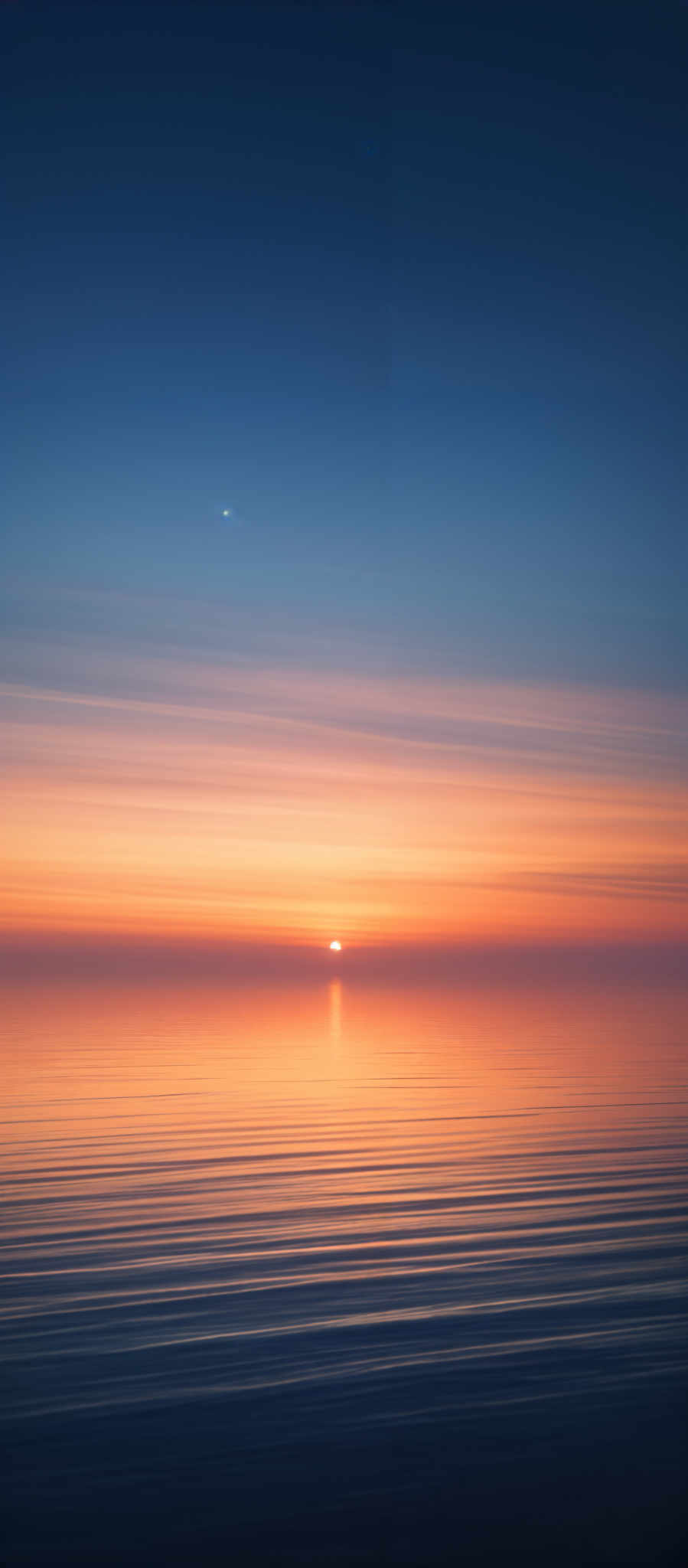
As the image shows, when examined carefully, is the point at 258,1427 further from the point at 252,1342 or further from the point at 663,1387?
the point at 663,1387

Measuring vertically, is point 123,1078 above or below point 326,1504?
above

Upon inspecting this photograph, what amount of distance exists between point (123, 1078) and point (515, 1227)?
18725 millimetres

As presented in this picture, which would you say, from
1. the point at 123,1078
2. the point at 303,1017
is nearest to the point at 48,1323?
the point at 123,1078

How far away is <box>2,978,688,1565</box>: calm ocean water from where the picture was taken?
6137 millimetres

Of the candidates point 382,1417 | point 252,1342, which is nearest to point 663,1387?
point 382,1417

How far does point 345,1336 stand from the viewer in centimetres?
908

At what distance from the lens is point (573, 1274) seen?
10.8m

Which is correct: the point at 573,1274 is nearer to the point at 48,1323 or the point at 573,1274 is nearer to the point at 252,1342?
the point at 252,1342

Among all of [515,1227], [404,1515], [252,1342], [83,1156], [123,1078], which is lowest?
[404,1515]

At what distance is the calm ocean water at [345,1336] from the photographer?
242 inches

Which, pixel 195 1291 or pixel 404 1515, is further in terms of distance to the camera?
pixel 195 1291

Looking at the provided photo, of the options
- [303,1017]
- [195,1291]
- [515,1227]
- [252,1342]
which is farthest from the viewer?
[303,1017]

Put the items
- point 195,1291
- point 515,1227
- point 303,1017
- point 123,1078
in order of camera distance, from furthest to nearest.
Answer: point 303,1017
point 123,1078
point 515,1227
point 195,1291

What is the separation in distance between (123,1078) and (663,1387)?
2375 centimetres
